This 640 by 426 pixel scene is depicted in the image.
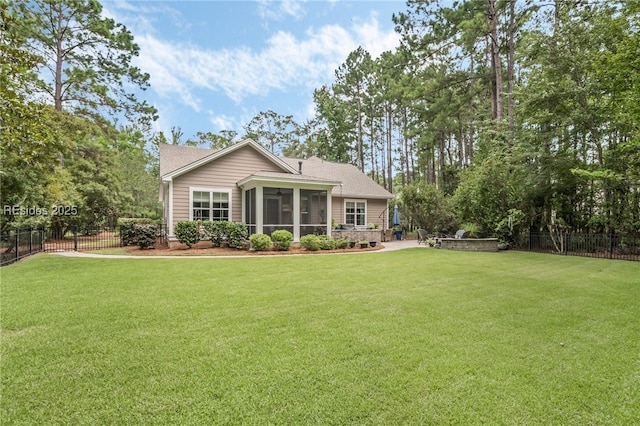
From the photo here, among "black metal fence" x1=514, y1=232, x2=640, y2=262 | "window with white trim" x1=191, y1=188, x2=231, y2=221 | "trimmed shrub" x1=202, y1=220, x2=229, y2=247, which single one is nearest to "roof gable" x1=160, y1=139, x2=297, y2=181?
"window with white trim" x1=191, y1=188, x2=231, y2=221

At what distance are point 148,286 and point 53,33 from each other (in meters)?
19.2

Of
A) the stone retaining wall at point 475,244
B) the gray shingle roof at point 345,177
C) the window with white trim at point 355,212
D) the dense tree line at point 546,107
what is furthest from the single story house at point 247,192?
the dense tree line at point 546,107

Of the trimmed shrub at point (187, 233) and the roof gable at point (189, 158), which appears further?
Result: the roof gable at point (189, 158)

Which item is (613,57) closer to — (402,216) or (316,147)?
(402,216)

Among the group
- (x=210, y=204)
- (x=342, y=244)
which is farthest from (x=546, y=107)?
(x=210, y=204)

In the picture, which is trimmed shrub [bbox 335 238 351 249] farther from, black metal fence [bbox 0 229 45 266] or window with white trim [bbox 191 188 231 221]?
black metal fence [bbox 0 229 45 266]

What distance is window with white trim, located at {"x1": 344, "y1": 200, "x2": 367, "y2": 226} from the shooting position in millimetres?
18922

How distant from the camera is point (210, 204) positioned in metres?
14.0

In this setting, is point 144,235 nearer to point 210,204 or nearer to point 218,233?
point 218,233

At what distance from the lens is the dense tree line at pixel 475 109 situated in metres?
8.47

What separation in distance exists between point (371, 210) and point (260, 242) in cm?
974

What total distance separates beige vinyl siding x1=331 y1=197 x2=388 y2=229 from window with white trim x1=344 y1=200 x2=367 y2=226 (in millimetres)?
250

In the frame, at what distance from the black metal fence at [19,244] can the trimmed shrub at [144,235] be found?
302 cm

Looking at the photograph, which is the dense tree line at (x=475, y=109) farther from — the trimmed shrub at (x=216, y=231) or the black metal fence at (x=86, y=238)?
the trimmed shrub at (x=216, y=231)
